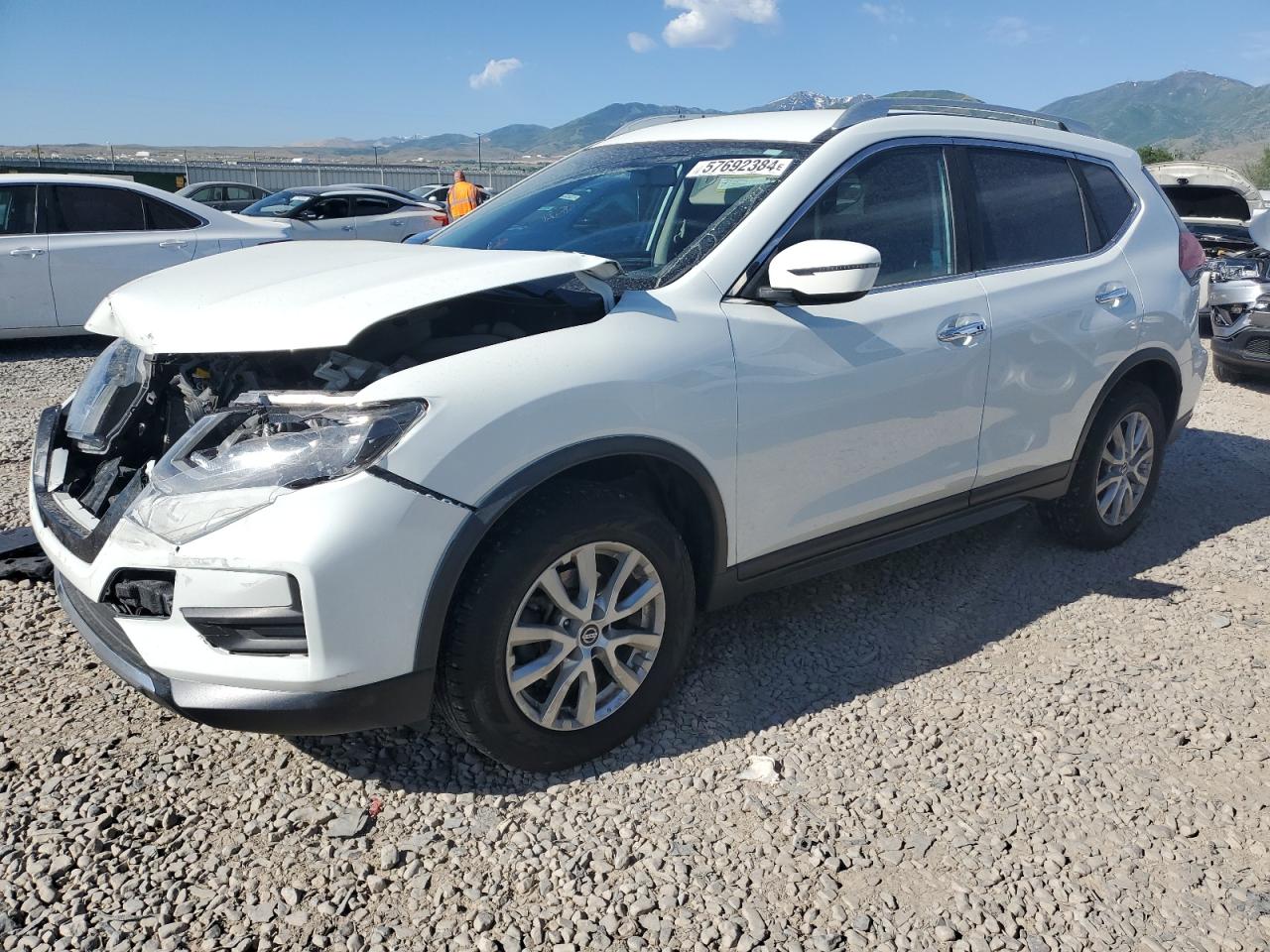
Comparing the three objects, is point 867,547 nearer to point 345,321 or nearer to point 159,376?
point 345,321

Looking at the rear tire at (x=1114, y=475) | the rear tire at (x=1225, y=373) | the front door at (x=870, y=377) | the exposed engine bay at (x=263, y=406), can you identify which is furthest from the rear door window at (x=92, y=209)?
the rear tire at (x=1225, y=373)

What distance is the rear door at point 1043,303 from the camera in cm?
371

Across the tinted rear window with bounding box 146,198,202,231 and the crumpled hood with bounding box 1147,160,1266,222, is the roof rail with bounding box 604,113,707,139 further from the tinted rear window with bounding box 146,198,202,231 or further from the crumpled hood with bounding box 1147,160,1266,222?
the crumpled hood with bounding box 1147,160,1266,222

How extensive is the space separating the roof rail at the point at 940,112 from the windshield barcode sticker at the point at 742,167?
19 cm

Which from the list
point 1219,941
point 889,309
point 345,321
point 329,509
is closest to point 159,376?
point 345,321

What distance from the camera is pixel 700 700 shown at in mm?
3199

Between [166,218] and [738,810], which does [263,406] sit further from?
[166,218]

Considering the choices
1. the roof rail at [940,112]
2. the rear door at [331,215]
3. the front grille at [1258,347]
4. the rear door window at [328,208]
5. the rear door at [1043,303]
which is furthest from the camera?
the rear door window at [328,208]

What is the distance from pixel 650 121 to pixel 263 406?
2.44m

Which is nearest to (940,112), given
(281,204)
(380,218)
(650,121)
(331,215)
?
(650,121)

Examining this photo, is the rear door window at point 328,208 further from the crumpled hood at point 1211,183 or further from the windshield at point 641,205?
the windshield at point 641,205

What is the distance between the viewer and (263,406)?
2441mm

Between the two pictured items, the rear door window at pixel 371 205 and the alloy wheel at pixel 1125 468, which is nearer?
the alloy wheel at pixel 1125 468

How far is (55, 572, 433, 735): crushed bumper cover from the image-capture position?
2346 millimetres
